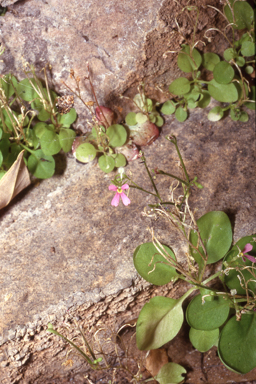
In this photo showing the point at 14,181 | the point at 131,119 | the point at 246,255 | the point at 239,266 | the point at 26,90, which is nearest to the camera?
the point at 246,255

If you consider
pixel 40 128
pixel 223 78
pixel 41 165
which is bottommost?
pixel 223 78

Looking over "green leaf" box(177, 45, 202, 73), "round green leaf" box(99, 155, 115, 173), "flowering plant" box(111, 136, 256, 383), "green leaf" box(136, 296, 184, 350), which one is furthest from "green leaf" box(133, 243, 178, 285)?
"green leaf" box(177, 45, 202, 73)

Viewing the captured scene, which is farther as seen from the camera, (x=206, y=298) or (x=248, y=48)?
(x=248, y=48)

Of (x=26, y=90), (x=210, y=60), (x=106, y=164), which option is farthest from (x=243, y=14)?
(x=26, y=90)

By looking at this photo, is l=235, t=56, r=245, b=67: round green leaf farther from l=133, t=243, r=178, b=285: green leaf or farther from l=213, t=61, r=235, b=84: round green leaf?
l=133, t=243, r=178, b=285: green leaf

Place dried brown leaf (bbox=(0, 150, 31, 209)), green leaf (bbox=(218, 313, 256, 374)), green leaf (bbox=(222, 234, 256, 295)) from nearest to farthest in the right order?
green leaf (bbox=(218, 313, 256, 374)) < green leaf (bbox=(222, 234, 256, 295)) < dried brown leaf (bbox=(0, 150, 31, 209))

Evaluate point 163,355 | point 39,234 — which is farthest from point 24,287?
point 163,355

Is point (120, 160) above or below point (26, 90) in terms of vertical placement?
below

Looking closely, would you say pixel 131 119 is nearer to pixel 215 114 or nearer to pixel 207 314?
pixel 215 114
